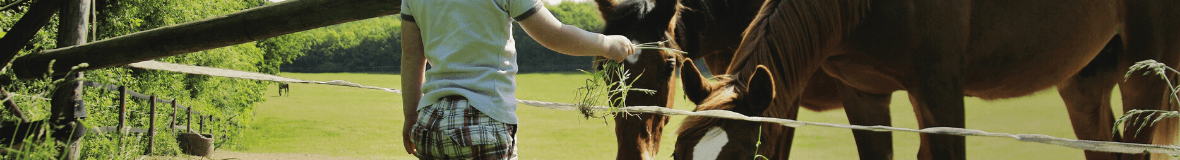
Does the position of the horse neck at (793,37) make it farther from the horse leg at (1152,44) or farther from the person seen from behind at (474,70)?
the horse leg at (1152,44)

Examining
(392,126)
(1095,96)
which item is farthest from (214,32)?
(392,126)

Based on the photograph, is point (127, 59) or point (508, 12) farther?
point (127, 59)

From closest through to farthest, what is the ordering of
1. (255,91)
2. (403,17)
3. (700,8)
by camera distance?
(403,17)
(700,8)
(255,91)

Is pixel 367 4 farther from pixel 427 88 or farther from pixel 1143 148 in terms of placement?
pixel 1143 148

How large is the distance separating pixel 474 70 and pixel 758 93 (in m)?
0.99

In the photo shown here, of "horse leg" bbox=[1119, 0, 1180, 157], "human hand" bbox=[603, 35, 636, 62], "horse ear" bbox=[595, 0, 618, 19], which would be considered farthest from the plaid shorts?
"horse leg" bbox=[1119, 0, 1180, 157]

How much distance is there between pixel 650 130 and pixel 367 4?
1090 mm

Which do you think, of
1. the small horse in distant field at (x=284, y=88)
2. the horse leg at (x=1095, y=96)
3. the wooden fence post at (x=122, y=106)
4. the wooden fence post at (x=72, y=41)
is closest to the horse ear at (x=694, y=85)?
the wooden fence post at (x=72, y=41)

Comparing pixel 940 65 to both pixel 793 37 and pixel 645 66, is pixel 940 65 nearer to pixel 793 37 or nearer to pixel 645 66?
pixel 793 37

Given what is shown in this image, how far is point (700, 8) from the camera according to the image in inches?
136

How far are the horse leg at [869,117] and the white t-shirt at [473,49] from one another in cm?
293

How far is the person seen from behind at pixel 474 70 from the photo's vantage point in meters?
1.22

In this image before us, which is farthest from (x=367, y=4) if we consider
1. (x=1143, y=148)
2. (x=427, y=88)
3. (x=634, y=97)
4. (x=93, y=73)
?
(x=93, y=73)

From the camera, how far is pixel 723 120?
187cm
